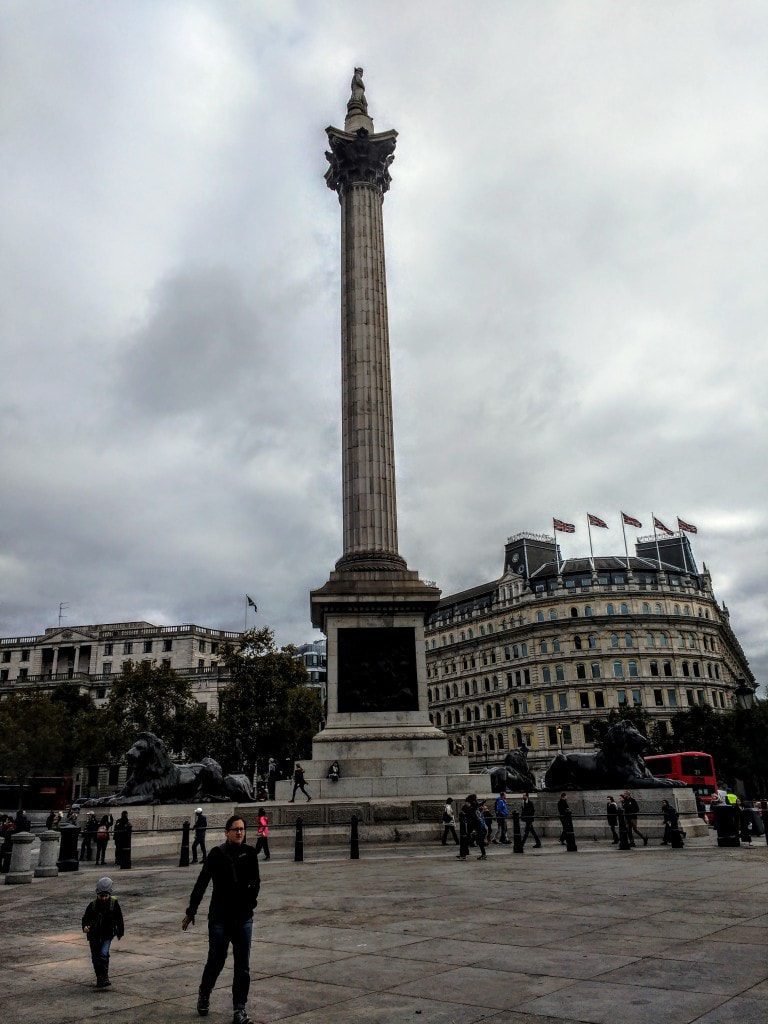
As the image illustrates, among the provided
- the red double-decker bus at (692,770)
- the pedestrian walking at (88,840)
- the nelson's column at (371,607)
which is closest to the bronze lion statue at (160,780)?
the pedestrian walking at (88,840)

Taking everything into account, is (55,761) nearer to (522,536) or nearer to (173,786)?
(173,786)

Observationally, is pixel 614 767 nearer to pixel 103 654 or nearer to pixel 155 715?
pixel 155 715

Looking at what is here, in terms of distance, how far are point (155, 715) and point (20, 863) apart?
4655 centimetres

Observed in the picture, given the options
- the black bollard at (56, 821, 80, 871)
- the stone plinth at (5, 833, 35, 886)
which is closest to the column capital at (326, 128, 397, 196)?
the black bollard at (56, 821, 80, 871)

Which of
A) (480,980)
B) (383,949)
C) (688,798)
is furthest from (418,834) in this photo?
(480,980)

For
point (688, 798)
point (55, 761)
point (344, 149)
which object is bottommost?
point (688, 798)

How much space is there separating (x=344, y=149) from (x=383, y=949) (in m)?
40.2

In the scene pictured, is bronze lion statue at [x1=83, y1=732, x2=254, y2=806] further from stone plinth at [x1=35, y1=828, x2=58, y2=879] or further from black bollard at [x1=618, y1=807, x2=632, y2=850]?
black bollard at [x1=618, y1=807, x2=632, y2=850]

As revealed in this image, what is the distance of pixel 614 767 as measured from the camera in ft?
88.7

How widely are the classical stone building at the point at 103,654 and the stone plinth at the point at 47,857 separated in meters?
70.1

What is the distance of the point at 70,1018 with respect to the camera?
7.36m

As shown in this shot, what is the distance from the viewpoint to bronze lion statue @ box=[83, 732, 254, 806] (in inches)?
1097

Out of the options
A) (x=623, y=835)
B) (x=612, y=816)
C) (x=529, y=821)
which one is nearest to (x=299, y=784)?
(x=529, y=821)

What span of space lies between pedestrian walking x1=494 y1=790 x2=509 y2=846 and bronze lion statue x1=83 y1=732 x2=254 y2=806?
9735 millimetres
